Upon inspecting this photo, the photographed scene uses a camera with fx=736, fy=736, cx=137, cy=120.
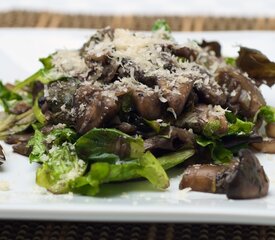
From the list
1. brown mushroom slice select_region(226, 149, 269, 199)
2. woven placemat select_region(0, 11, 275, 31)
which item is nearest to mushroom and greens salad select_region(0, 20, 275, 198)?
brown mushroom slice select_region(226, 149, 269, 199)

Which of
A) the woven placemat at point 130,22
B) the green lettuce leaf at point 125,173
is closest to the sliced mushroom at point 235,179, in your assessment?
the green lettuce leaf at point 125,173

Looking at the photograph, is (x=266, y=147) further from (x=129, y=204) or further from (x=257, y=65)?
(x=129, y=204)

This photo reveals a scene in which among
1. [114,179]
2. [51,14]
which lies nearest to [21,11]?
[51,14]

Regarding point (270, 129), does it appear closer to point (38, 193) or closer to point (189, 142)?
point (189, 142)

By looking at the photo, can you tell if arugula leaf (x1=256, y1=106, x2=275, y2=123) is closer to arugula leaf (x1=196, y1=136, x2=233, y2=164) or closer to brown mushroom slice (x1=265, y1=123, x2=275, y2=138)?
brown mushroom slice (x1=265, y1=123, x2=275, y2=138)

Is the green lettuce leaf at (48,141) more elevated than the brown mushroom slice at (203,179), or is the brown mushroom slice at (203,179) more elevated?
the brown mushroom slice at (203,179)

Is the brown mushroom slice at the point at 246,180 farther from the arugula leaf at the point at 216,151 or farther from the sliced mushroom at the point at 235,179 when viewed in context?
the arugula leaf at the point at 216,151
